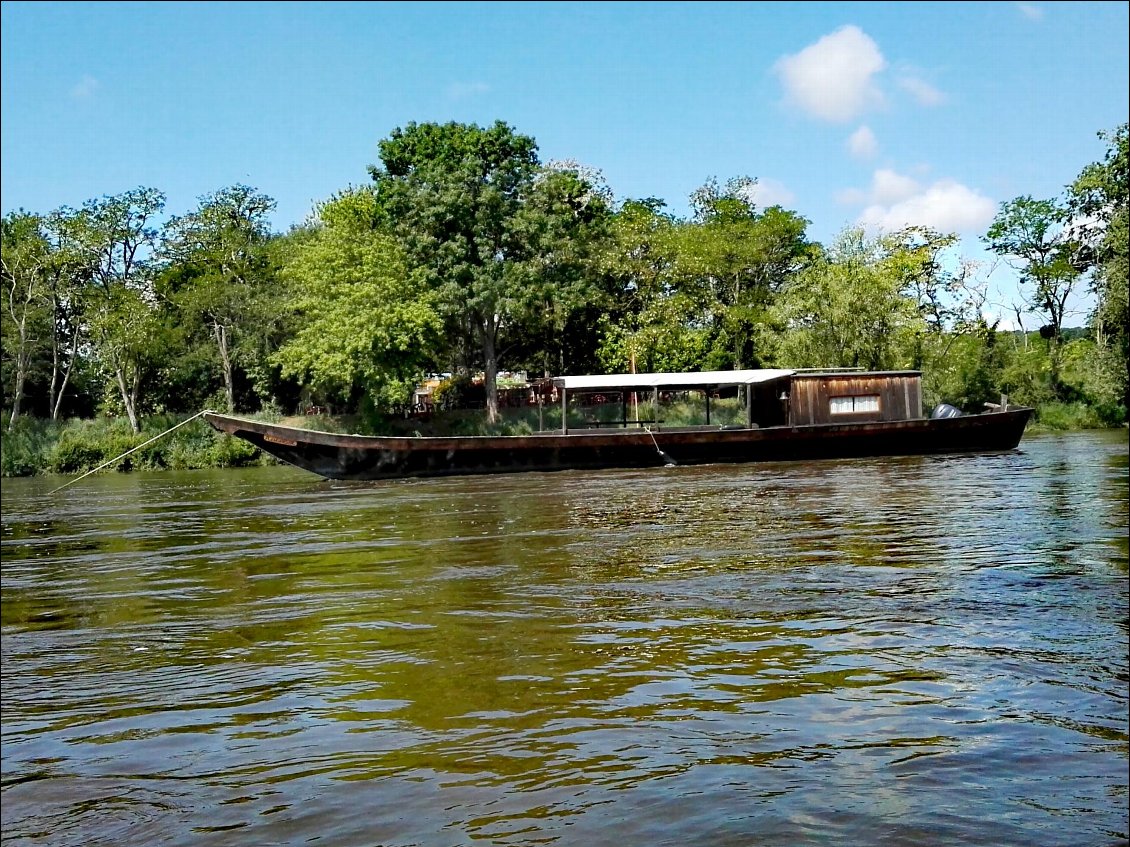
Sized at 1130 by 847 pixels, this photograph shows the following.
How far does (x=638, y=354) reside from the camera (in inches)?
1683

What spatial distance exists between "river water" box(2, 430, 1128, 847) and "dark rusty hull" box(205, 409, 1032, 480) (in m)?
12.4

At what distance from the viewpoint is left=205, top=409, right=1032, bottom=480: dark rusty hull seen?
26.5 metres

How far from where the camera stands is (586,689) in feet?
20.8

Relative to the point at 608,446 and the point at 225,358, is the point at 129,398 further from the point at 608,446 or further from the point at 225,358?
the point at 608,446

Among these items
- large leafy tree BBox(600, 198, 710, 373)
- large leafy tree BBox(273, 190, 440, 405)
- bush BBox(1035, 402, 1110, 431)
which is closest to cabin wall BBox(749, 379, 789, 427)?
large leafy tree BBox(600, 198, 710, 373)

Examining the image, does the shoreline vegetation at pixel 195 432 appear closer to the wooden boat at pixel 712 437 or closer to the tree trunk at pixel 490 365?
the tree trunk at pixel 490 365

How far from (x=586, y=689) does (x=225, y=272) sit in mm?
45666

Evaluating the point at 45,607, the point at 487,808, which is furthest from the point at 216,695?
the point at 45,607

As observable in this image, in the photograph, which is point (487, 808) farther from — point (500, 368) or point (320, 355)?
point (500, 368)

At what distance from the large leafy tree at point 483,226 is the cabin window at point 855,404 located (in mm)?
13957

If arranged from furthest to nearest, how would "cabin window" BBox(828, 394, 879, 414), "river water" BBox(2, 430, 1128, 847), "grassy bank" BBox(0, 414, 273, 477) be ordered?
"grassy bank" BBox(0, 414, 273, 477) < "cabin window" BBox(828, 394, 879, 414) < "river water" BBox(2, 430, 1128, 847)

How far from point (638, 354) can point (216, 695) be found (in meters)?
36.8

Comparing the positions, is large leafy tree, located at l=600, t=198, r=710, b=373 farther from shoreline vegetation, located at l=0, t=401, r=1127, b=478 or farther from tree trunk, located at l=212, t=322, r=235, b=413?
tree trunk, located at l=212, t=322, r=235, b=413

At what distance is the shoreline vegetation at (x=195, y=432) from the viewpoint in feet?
120
